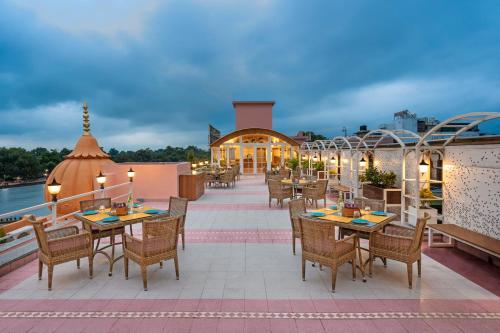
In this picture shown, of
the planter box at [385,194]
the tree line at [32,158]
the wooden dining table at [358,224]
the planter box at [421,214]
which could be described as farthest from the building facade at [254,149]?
the wooden dining table at [358,224]

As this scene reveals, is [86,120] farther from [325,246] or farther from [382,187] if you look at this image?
[382,187]

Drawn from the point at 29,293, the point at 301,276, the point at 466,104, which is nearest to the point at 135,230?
the point at 29,293

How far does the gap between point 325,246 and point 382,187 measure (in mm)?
5915

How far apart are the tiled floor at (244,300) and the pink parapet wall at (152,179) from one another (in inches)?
230

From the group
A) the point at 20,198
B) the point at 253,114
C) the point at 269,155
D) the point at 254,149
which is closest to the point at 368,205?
the point at 269,155

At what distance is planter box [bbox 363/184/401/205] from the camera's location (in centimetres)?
738

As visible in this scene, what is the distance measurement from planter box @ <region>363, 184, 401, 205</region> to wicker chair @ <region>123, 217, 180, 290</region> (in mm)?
6111

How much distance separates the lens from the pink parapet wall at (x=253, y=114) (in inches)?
1054

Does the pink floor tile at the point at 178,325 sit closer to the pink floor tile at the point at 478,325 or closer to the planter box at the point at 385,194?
the pink floor tile at the point at 478,325

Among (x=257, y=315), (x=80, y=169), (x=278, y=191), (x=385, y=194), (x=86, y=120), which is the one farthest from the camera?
(x=86, y=120)

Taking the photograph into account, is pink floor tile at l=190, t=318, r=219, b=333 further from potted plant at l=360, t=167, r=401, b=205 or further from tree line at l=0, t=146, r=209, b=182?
tree line at l=0, t=146, r=209, b=182

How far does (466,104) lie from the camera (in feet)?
504

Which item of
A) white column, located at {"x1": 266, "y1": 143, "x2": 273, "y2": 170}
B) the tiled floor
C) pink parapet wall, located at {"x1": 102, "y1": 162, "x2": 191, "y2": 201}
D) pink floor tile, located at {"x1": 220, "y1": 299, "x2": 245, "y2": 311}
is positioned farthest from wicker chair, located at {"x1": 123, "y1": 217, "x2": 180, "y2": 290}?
white column, located at {"x1": 266, "y1": 143, "x2": 273, "y2": 170}

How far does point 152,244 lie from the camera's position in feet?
11.2
